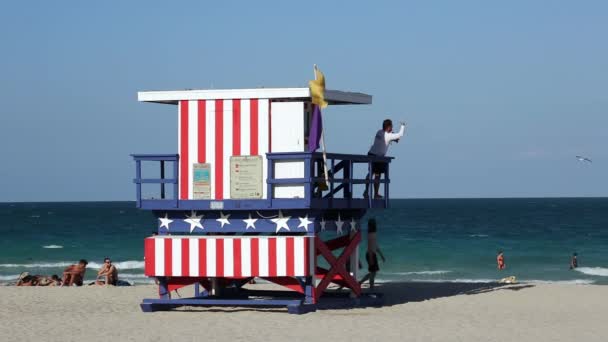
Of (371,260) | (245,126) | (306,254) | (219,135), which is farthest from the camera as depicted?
(371,260)

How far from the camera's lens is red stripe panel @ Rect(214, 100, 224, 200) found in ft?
70.2

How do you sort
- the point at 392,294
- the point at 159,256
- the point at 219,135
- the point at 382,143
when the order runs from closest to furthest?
the point at 219,135 → the point at 159,256 → the point at 382,143 → the point at 392,294

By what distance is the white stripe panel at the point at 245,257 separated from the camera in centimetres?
2109

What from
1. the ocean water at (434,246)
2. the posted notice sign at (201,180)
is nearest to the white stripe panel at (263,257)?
the posted notice sign at (201,180)

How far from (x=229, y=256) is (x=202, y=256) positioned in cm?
51

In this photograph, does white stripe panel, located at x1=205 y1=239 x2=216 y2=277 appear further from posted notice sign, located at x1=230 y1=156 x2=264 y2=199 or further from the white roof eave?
the white roof eave

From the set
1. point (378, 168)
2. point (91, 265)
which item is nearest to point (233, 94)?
point (378, 168)

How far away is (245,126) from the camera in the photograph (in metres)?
21.3

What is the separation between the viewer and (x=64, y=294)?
26391 mm

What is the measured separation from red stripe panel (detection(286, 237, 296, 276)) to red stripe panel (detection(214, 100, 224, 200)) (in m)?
1.47

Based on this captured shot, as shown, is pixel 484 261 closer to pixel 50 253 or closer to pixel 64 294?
pixel 50 253

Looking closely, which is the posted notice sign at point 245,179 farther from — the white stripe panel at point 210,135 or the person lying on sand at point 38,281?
the person lying on sand at point 38,281

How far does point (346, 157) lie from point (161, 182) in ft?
10.8

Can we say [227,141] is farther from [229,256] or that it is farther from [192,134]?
[229,256]
